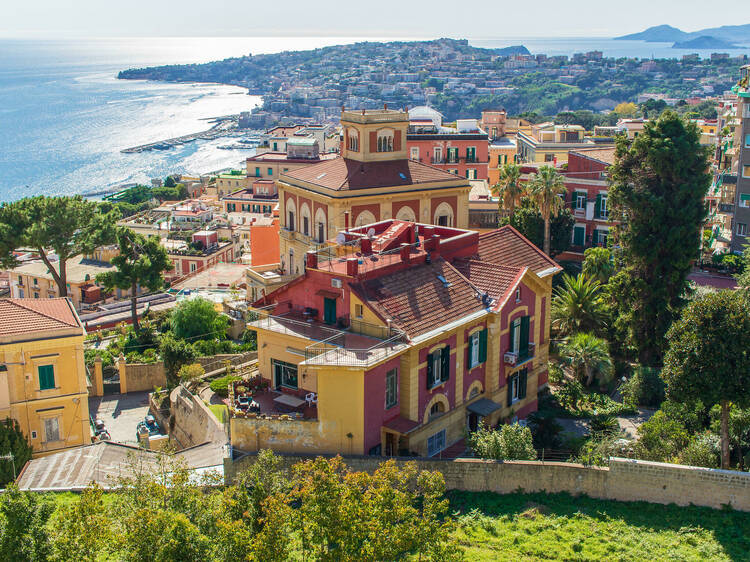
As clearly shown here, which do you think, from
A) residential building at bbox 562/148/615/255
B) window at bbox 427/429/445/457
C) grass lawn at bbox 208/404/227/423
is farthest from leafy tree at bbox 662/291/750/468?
residential building at bbox 562/148/615/255

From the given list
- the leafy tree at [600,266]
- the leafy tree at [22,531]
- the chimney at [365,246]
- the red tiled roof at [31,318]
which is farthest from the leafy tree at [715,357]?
the red tiled roof at [31,318]

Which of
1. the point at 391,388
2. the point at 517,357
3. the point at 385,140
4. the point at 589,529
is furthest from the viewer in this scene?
the point at 385,140

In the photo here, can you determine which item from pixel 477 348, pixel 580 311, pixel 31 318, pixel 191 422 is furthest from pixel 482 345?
pixel 31 318

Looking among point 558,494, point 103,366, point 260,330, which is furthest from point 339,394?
point 103,366

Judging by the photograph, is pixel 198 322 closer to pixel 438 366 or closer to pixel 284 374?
pixel 284 374

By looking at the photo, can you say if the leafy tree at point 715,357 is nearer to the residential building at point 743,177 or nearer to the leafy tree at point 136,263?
the residential building at point 743,177
